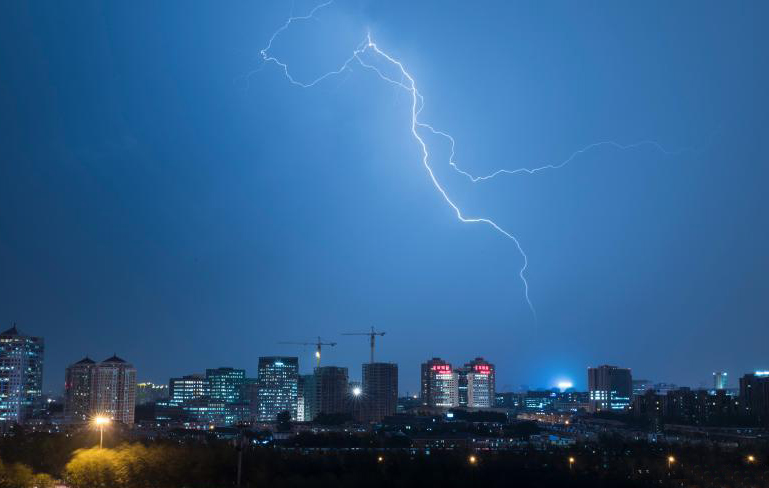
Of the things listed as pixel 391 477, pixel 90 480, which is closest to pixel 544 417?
pixel 391 477

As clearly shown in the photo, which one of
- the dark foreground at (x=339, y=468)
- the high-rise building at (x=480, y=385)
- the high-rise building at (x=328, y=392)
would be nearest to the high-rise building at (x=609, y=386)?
the high-rise building at (x=480, y=385)

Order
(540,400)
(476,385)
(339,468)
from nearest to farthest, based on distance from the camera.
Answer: (339,468), (476,385), (540,400)

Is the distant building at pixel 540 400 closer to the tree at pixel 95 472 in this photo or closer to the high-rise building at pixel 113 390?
the high-rise building at pixel 113 390

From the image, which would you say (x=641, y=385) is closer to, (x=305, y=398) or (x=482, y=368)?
(x=482, y=368)

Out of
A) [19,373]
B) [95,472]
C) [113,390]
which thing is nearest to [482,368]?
[113,390]

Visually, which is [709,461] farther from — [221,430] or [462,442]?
[221,430]

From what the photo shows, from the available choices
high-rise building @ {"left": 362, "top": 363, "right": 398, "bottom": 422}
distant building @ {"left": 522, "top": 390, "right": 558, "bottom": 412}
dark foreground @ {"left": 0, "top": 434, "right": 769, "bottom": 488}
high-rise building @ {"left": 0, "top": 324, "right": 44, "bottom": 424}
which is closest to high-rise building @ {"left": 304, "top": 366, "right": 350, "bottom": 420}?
high-rise building @ {"left": 362, "top": 363, "right": 398, "bottom": 422}
